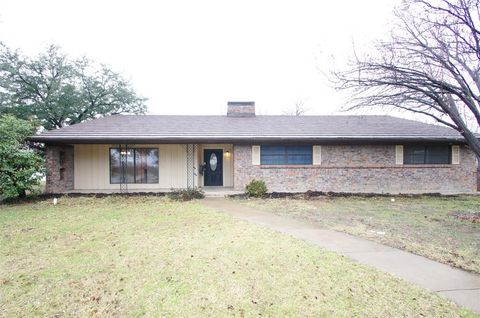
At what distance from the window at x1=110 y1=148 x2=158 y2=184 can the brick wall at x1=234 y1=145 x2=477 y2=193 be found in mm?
4263

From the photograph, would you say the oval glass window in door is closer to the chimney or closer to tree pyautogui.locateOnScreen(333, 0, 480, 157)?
the chimney

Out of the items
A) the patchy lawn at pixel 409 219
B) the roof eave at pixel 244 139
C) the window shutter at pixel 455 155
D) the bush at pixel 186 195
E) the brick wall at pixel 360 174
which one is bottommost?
the patchy lawn at pixel 409 219

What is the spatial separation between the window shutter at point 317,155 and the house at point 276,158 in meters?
0.05

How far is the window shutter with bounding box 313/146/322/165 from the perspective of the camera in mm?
12812

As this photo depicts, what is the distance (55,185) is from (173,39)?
1432 centimetres

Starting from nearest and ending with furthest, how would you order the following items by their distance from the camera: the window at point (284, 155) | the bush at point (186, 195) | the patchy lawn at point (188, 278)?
1. the patchy lawn at point (188, 278)
2. the bush at point (186, 195)
3. the window at point (284, 155)

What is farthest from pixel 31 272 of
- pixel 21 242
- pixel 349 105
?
pixel 349 105

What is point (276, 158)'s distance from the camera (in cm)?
1279

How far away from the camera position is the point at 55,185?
12.1 meters

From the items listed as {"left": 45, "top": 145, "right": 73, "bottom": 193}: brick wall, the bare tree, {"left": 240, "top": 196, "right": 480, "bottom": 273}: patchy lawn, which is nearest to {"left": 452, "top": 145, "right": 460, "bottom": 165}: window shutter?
{"left": 240, "top": 196, "right": 480, "bottom": 273}: patchy lawn

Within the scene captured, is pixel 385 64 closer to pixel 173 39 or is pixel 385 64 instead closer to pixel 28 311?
pixel 28 311

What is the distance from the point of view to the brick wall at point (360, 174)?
41.5ft

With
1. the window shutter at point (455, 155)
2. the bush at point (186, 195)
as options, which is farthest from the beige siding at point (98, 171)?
the window shutter at point (455, 155)

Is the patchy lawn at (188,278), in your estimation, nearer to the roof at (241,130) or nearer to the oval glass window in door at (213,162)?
the roof at (241,130)
